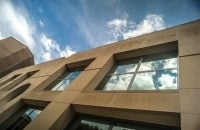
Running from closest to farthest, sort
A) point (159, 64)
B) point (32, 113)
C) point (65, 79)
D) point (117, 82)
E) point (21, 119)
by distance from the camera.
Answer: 1. point (159, 64)
2. point (117, 82)
3. point (32, 113)
4. point (21, 119)
5. point (65, 79)

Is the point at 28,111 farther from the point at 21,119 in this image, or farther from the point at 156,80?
the point at 156,80

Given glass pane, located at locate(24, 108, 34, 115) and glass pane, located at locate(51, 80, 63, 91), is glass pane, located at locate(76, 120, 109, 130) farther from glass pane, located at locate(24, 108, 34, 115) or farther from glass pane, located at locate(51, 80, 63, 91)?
glass pane, located at locate(51, 80, 63, 91)

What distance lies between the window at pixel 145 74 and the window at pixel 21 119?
3875 millimetres

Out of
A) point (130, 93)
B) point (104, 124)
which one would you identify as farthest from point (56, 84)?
point (130, 93)

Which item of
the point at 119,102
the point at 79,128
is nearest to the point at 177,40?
the point at 119,102

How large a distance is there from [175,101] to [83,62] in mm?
7845

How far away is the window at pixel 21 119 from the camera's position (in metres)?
9.04

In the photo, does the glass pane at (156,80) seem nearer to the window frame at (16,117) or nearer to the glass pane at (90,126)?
the glass pane at (90,126)

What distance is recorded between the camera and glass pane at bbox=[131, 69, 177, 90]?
6180 millimetres

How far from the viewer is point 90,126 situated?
6383mm

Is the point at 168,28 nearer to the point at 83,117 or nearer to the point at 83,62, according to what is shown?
the point at 83,62

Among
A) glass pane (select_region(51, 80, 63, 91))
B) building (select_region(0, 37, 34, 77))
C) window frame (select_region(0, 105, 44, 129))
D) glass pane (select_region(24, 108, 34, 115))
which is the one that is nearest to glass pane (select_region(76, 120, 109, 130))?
window frame (select_region(0, 105, 44, 129))

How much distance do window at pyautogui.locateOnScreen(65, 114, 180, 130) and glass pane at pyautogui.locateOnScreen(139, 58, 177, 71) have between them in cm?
292

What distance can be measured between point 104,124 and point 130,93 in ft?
4.70
